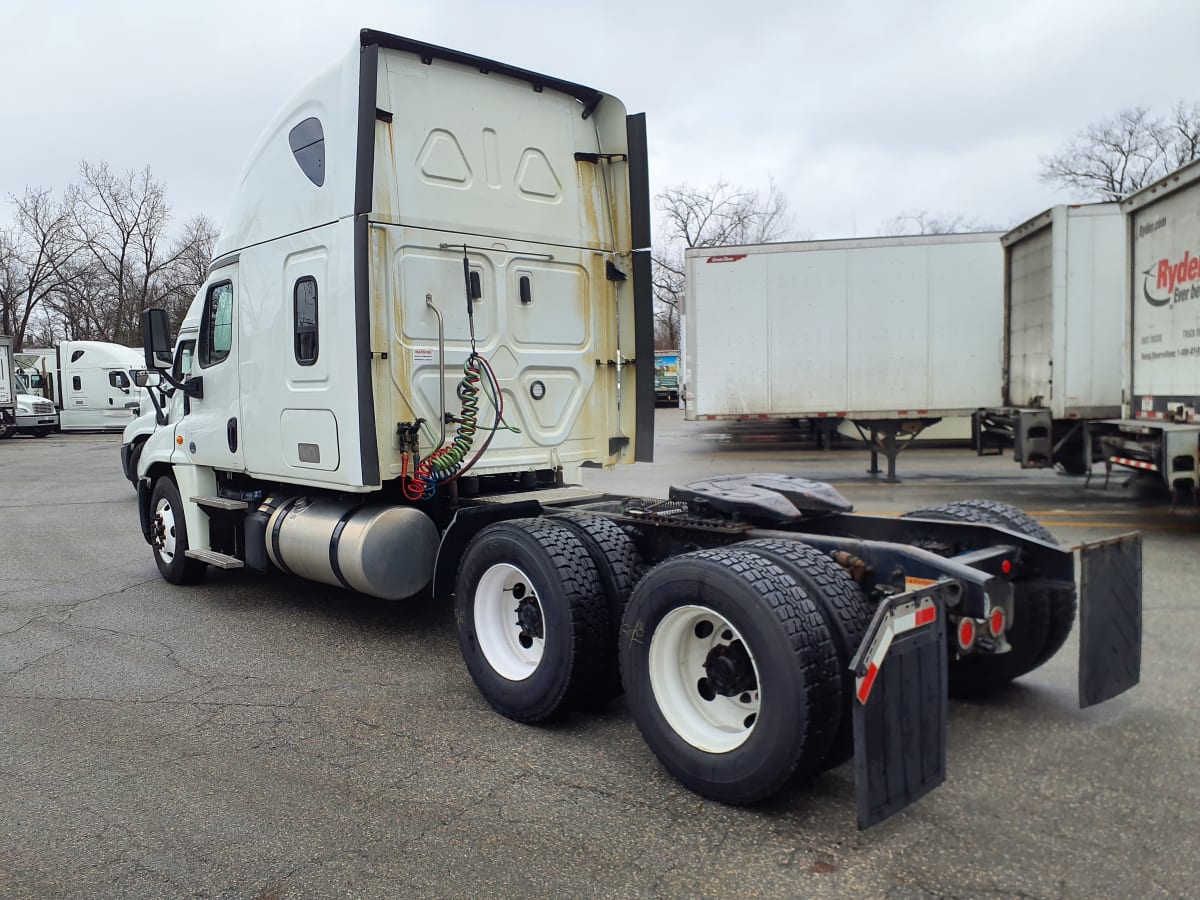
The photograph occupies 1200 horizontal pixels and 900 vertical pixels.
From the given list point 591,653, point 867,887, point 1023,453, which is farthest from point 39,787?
point 1023,453

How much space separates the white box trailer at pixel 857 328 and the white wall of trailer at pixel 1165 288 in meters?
4.53

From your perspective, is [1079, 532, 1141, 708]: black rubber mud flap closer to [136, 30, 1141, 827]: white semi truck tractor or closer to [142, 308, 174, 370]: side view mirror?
[136, 30, 1141, 827]: white semi truck tractor

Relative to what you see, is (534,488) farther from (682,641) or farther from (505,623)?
(682,641)

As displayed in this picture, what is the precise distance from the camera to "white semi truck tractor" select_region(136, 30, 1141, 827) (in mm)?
3502

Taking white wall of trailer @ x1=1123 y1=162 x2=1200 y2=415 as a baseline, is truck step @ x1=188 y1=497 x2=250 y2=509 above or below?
below

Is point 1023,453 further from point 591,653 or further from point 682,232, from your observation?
point 682,232

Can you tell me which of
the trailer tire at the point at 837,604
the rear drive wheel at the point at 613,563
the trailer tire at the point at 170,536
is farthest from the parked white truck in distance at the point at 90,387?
the trailer tire at the point at 837,604

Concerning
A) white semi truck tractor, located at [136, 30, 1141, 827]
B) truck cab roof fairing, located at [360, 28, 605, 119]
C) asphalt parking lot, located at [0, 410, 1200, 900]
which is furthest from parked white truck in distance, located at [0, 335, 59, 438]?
truck cab roof fairing, located at [360, 28, 605, 119]

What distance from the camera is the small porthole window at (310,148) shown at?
569 cm

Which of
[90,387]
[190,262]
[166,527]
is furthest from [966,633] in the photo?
[190,262]

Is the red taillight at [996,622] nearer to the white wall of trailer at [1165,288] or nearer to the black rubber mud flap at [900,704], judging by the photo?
the black rubber mud flap at [900,704]

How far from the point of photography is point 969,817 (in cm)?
351

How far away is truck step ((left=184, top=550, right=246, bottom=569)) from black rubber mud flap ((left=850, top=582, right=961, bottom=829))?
5097mm

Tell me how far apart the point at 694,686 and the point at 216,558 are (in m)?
4.52
